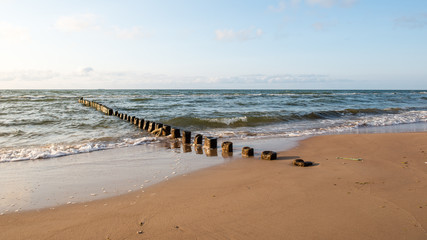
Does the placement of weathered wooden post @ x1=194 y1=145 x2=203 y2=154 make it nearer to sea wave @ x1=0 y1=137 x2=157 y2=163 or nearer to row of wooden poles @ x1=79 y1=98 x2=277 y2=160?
row of wooden poles @ x1=79 y1=98 x2=277 y2=160

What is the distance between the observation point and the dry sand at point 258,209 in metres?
3.05

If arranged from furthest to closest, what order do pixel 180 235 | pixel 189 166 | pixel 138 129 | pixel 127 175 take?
pixel 138 129, pixel 189 166, pixel 127 175, pixel 180 235

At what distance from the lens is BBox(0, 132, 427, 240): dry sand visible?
10.0ft

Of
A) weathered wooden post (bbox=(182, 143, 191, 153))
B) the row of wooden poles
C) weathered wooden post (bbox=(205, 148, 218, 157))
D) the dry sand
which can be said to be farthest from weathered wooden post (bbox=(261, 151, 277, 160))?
weathered wooden post (bbox=(182, 143, 191, 153))

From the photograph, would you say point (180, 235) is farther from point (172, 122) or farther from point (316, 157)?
point (172, 122)

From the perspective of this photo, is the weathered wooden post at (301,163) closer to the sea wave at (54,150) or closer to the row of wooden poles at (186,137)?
the row of wooden poles at (186,137)

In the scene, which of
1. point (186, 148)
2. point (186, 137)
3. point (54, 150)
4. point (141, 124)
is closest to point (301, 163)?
point (186, 148)

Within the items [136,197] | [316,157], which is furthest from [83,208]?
[316,157]

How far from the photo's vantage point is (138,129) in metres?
12.2

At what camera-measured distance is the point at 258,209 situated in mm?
3607

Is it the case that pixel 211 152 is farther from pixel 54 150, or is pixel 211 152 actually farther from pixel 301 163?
pixel 54 150

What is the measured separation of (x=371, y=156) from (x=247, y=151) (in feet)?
9.23

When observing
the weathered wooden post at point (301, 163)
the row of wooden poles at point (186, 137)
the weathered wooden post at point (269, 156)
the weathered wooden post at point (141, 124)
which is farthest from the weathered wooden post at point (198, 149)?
the weathered wooden post at point (141, 124)

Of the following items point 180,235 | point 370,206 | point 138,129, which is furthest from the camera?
point 138,129
